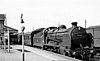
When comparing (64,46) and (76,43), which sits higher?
(76,43)

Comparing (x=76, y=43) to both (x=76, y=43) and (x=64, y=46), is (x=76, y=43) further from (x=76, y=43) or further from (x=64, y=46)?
(x=64, y=46)

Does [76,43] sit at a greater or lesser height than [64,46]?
greater

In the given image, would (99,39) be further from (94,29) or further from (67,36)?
(67,36)

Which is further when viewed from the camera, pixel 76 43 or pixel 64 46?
pixel 64 46

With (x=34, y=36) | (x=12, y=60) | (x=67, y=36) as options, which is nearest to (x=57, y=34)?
(x=67, y=36)

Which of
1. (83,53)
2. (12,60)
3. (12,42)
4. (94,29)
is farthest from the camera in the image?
(12,42)

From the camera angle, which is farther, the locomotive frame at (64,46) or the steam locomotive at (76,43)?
the steam locomotive at (76,43)

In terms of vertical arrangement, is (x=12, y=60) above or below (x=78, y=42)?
below

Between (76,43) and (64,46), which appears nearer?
(76,43)

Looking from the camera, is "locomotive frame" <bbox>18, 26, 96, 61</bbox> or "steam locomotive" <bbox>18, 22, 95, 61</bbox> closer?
"locomotive frame" <bbox>18, 26, 96, 61</bbox>

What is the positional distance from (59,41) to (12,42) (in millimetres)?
33622

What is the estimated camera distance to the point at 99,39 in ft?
84.7

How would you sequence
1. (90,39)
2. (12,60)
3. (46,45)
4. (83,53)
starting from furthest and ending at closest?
1. (46,45)
2. (90,39)
3. (83,53)
4. (12,60)

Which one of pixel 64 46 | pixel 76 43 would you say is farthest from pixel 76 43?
pixel 64 46
